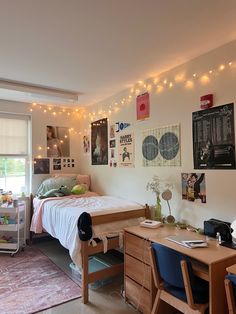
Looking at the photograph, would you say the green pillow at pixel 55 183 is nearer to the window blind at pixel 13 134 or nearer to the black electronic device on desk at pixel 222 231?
the window blind at pixel 13 134

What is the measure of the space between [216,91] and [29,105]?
321 cm

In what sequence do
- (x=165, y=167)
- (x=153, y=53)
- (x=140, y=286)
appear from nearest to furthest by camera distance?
(x=140, y=286) < (x=153, y=53) < (x=165, y=167)

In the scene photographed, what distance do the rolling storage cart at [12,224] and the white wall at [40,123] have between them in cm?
64

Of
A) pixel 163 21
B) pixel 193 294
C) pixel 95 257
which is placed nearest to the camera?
pixel 193 294

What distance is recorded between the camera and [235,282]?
1.45m

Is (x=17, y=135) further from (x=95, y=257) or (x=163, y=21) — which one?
(x=163, y=21)

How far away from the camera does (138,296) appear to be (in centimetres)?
232

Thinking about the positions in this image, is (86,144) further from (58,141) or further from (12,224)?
(12,224)

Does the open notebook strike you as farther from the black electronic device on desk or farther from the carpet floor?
the carpet floor

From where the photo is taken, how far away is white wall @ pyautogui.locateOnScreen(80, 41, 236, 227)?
7.57 ft

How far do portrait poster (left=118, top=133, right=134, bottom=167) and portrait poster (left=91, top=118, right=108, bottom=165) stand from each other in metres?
0.42

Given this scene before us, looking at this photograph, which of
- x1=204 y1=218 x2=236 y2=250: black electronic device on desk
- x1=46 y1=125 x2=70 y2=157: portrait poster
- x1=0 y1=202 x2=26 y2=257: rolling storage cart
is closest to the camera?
x1=204 y1=218 x2=236 y2=250: black electronic device on desk

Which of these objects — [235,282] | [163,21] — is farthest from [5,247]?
[163,21]

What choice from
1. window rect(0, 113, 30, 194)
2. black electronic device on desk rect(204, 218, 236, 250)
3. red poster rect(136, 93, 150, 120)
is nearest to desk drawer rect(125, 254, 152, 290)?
black electronic device on desk rect(204, 218, 236, 250)
